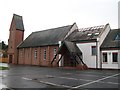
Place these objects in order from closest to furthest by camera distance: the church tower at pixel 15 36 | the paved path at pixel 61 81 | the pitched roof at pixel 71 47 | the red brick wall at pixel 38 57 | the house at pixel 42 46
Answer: the paved path at pixel 61 81 → the pitched roof at pixel 71 47 → the house at pixel 42 46 → the red brick wall at pixel 38 57 → the church tower at pixel 15 36

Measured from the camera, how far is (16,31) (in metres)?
48.2

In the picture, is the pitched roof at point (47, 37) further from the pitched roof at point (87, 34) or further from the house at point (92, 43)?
the house at point (92, 43)

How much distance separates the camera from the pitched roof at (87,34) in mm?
31447

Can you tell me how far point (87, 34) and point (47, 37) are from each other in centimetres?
1121

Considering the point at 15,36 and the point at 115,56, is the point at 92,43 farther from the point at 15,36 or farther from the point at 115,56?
the point at 15,36

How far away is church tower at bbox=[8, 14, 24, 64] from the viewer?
4766 cm

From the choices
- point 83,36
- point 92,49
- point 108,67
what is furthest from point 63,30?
point 108,67

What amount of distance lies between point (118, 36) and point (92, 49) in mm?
4944

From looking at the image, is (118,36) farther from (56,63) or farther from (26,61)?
(26,61)

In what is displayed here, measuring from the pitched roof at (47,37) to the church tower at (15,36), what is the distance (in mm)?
1817

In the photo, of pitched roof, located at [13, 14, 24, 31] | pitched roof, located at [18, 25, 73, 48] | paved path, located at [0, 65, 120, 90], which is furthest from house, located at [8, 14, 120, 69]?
paved path, located at [0, 65, 120, 90]

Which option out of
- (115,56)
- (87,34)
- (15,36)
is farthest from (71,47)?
(15,36)

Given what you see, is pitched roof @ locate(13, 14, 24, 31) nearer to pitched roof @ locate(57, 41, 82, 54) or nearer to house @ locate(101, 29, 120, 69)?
pitched roof @ locate(57, 41, 82, 54)

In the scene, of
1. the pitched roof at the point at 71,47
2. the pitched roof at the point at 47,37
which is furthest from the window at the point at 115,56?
the pitched roof at the point at 47,37
